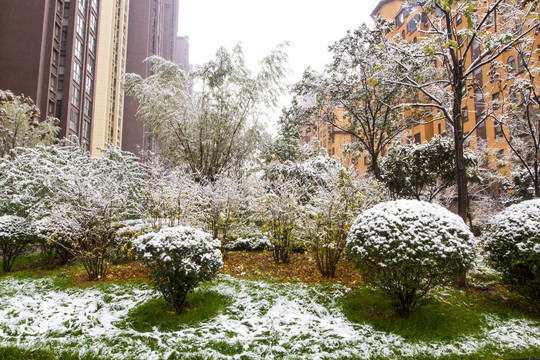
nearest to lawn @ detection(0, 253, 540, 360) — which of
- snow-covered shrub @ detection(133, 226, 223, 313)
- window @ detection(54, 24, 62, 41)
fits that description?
snow-covered shrub @ detection(133, 226, 223, 313)

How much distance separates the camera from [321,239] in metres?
6.16

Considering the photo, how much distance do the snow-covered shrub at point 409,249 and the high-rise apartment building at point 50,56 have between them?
32739 mm

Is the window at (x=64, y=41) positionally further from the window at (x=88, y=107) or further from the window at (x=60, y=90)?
the window at (x=88, y=107)

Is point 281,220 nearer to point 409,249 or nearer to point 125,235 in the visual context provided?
point 125,235

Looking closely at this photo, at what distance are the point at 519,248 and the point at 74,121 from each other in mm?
38620

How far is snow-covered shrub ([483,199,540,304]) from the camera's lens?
15.0 feet

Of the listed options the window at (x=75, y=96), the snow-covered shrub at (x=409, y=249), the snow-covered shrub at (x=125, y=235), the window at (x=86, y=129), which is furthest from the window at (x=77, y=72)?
the snow-covered shrub at (x=409, y=249)

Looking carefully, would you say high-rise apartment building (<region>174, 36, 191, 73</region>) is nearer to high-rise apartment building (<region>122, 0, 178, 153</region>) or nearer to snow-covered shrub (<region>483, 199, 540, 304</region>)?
high-rise apartment building (<region>122, 0, 178, 153</region>)

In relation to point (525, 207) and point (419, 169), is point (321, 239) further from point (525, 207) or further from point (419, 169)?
point (419, 169)

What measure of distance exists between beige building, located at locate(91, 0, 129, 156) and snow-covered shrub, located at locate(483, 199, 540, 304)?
42.5 meters

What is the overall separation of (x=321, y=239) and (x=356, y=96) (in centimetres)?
890

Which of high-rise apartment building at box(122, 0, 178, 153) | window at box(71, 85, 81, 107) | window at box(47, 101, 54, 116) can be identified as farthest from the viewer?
high-rise apartment building at box(122, 0, 178, 153)

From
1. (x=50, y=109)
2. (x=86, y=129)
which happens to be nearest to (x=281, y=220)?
(x=50, y=109)

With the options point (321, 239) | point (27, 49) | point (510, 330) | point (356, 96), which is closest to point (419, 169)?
point (356, 96)
